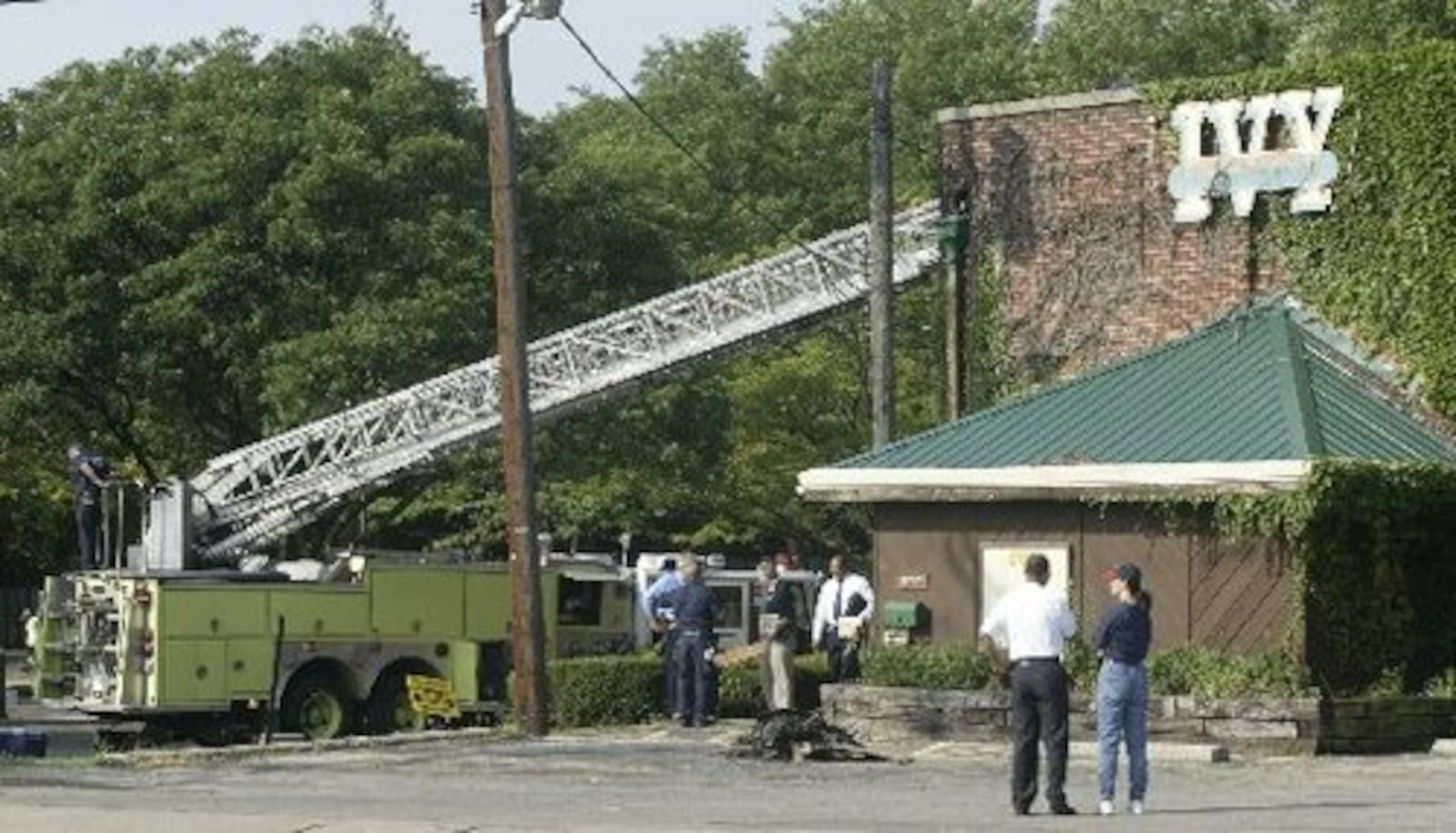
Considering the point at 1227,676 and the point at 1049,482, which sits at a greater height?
the point at 1049,482

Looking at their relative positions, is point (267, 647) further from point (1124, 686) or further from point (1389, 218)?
point (1124, 686)

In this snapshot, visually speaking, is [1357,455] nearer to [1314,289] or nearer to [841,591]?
[1314,289]

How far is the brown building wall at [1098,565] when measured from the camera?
29.9 m

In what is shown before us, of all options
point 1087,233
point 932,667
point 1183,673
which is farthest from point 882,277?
point 1183,673

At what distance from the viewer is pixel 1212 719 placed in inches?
1149

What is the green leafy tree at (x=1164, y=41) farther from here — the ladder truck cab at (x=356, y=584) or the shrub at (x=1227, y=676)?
the shrub at (x=1227, y=676)

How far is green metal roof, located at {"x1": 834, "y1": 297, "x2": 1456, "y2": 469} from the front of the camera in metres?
30.4

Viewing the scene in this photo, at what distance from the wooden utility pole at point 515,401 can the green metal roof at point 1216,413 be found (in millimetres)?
3496

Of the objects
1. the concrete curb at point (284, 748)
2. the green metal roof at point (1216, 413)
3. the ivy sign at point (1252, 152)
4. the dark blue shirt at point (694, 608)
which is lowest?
the concrete curb at point (284, 748)

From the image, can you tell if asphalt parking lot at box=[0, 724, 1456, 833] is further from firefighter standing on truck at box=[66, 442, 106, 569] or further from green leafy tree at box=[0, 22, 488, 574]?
green leafy tree at box=[0, 22, 488, 574]

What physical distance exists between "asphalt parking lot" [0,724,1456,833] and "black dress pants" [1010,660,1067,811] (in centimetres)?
26

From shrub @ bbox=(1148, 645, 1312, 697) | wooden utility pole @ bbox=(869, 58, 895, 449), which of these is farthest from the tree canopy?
shrub @ bbox=(1148, 645, 1312, 697)

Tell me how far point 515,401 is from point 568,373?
1057 centimetres

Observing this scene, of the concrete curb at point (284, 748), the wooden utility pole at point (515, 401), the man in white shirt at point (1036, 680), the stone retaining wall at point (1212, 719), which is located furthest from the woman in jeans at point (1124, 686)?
the wooden utility pole at point (515, 401)
